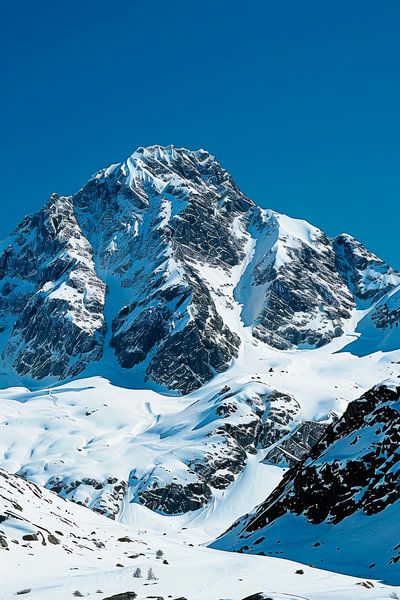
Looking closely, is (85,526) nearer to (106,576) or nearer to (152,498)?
(106,576)

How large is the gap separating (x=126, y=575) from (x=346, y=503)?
36.3 meters

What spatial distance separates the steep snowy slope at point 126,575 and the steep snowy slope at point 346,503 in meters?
12.7

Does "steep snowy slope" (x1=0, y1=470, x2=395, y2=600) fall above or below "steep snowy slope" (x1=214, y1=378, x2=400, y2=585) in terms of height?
below

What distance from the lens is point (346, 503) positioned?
70062 mm

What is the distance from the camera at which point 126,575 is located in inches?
1521

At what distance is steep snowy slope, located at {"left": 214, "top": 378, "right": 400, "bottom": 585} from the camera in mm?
59406

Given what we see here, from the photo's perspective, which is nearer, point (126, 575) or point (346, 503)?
point (126, 575)

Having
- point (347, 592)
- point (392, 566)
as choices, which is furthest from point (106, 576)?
point (392, 566)

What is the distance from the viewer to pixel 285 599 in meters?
28.5

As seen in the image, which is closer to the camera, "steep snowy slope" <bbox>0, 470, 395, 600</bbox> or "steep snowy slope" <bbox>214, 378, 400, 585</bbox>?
"steep snowy slope" <bbox>0, 470, 395, 600</bbox>

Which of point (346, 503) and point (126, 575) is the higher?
point (346, 503)

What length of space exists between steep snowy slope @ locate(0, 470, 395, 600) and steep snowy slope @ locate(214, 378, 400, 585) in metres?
12.7

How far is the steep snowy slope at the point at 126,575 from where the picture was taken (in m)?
33.5

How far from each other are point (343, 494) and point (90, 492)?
11695cm
